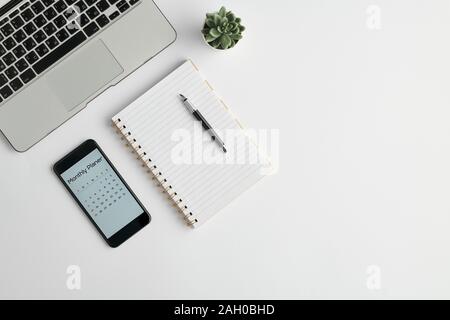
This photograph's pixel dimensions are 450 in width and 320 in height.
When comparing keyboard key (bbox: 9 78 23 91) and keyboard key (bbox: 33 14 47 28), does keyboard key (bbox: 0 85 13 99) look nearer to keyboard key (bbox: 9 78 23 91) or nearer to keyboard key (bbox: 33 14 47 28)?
keyboard key (bbox: 9 78 23 91)

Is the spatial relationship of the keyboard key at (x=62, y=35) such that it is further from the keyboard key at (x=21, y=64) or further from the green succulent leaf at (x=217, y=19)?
the green succulent leaf at (x=217, y=19)

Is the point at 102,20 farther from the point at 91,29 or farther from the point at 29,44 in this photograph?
the point at 29,44

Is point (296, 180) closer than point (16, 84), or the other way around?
point (16, 84)

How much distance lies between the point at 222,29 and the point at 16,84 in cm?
45

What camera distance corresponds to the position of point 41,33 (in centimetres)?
110

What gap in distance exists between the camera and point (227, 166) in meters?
1.18

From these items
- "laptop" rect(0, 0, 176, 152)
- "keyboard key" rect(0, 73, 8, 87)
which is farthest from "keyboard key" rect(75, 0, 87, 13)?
"keyboard key" rect(0, 73, 8, 87)

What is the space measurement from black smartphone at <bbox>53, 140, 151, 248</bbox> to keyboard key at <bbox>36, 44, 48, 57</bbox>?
0.68 ft

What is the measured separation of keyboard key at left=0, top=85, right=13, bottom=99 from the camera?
3.59 feet

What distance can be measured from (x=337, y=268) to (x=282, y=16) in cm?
61

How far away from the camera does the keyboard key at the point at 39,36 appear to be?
1.10 m

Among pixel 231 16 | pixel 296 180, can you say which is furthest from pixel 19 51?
pixel 296 180
